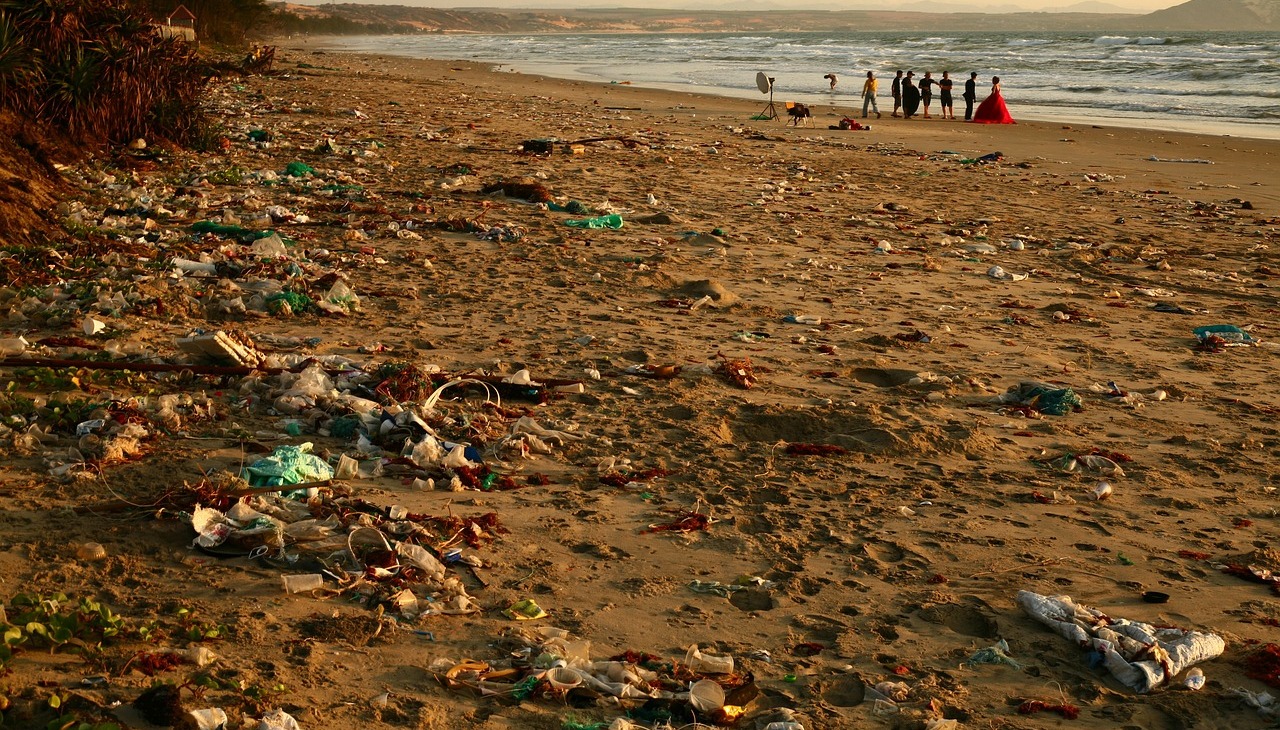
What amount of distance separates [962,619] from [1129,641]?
0.51 m

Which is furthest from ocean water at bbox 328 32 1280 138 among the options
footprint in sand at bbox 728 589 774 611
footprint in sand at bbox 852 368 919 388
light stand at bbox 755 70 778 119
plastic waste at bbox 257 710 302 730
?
plastic waste at bbox 257 710 302 730

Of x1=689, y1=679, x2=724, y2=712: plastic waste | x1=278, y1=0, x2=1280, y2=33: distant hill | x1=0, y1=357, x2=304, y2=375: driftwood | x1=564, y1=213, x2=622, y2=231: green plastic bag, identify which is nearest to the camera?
x1=689, y1=679, x2=724, y2=712: plastic waste

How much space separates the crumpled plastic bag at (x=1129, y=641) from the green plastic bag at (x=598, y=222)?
→ 20.5ft

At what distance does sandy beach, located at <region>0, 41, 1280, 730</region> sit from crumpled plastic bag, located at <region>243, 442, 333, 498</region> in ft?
0.46

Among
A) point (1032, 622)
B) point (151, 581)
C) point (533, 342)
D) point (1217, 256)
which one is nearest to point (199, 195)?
point (533, 342)

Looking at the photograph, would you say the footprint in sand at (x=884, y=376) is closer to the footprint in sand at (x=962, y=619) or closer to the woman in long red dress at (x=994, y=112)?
the footprint in sand at (x=962, y=619)

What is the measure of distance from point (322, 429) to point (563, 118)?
15.0 meters

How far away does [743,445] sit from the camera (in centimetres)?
498

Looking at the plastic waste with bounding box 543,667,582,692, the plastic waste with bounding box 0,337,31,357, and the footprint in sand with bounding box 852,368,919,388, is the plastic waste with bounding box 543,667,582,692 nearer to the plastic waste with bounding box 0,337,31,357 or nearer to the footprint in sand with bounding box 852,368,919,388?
the footprint in sand with bounding box 852,368,919,388

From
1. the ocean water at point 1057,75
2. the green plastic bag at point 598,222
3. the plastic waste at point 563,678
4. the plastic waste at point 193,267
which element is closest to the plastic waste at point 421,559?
the plastic waste at point 563,678

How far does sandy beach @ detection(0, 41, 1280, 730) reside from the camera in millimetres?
3219

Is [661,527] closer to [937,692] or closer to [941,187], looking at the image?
[937,692]

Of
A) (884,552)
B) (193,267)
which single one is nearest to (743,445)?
(884,552)

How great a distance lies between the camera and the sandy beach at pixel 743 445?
322cm
